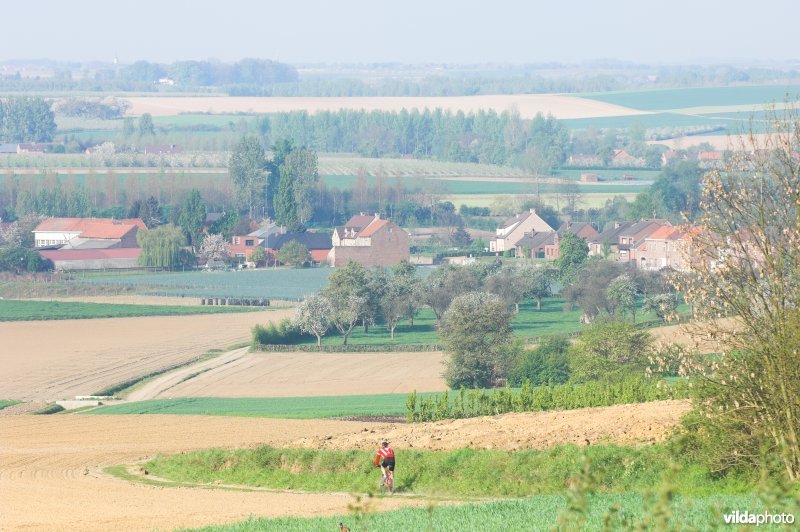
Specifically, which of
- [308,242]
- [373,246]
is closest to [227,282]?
[308,242]

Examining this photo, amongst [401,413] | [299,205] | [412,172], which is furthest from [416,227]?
[401,413]

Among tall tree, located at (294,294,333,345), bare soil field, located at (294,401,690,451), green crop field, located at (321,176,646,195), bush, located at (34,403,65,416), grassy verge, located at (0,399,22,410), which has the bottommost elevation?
green crop field, located at (321,176,646,195)

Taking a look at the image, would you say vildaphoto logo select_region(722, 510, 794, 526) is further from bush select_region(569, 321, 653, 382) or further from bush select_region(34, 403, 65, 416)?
bush select_region(34, 403, 65, 416)

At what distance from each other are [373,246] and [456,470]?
6906 centimetres

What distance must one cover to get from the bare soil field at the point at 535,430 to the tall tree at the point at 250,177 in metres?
88.5

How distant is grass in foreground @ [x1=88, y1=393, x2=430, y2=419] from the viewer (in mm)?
38594

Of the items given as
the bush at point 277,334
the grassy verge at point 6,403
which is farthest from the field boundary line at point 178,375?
the grassy verge at point 6,403

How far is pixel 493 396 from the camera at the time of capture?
112 feet

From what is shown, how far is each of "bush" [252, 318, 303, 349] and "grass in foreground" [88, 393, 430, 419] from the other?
1259 centimetres

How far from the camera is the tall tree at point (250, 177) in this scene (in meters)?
119

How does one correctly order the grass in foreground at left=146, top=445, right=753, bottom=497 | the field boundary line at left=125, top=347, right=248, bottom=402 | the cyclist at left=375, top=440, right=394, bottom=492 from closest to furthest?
the grass in foreground at left=146, top=445, right=753, bottom=497, the cyclist at left=375, top=440, right=394, bottom=492, the field boundary line at left=125, top=347, right=248, bottom=402

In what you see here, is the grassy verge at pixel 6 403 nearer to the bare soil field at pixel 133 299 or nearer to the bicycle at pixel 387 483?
the bicycle at pixel 387 483

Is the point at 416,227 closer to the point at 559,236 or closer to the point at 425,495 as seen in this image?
the point at 559,236

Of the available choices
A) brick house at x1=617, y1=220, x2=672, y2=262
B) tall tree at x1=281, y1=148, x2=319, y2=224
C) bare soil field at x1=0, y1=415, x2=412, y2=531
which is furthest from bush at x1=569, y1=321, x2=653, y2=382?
tall tree at x1=281, y1=148, x2=319, y2=224
